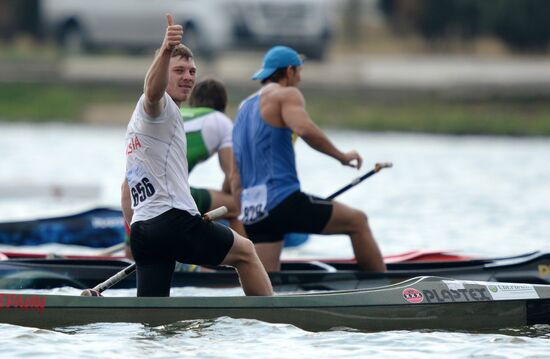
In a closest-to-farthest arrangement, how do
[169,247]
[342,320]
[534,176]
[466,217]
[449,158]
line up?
1. [169,247]
2. [342,320]
3. [466,217]
4. [534,176]
5. [449,158]

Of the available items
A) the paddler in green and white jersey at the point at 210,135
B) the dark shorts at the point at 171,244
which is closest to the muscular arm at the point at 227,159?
the paddler in green and white jersey at the point at 210,135

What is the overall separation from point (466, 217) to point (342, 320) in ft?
31.6

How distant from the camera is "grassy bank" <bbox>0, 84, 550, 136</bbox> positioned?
30.8 m

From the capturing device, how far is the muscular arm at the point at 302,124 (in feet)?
34.3

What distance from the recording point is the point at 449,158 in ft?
88.9

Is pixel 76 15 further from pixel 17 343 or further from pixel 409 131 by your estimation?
pixel 17 343

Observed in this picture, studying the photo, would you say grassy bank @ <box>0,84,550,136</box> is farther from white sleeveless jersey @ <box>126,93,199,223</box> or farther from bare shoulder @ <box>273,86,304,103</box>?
white sleeveless jersey @ <box>126,93,199,223</box>

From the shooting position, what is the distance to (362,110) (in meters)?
31.6

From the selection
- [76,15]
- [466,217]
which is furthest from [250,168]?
[76,15]

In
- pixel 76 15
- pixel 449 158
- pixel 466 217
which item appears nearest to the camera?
pixel 466 217

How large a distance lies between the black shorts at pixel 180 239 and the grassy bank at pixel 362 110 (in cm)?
2163

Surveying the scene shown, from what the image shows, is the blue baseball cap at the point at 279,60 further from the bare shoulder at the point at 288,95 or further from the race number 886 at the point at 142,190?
the race number 886 at the point at 142,190

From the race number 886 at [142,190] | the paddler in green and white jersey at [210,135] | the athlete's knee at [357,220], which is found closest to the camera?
the race number 886 at [142,190]

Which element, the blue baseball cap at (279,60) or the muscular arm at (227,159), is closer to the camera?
the blue baseball cap at (279,60)
